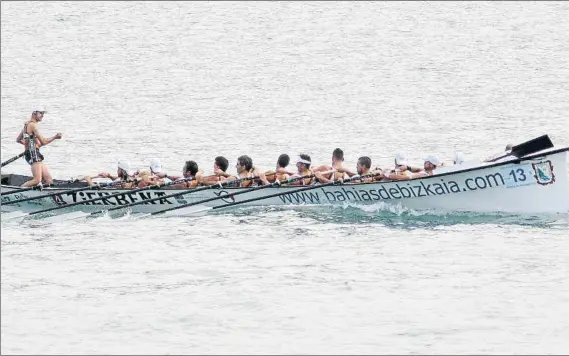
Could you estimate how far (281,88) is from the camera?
5956 cm

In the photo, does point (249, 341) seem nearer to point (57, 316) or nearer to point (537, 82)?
point (57, 316)

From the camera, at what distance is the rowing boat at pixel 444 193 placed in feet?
106

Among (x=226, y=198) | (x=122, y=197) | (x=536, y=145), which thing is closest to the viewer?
(x=536, y=145)

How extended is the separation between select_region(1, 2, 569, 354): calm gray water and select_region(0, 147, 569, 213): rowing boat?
1.44 feet

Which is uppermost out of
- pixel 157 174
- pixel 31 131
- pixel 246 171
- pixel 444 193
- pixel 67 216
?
pixel 31 131

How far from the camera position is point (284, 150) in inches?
1886

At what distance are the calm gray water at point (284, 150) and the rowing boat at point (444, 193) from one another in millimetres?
439

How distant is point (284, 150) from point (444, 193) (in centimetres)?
1531

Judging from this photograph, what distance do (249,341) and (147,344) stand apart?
1.98 metres

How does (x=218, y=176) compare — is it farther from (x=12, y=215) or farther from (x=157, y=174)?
(x=12, y=215)

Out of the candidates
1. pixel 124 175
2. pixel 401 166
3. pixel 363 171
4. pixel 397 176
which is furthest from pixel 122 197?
pixel 401 166

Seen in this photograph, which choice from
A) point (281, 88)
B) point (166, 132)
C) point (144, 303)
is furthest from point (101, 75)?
point (144, 303)

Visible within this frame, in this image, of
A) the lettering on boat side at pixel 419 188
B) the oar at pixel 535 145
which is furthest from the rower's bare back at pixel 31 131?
the oar at pixel 535 145

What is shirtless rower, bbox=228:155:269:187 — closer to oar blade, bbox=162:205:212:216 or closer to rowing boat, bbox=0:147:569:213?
rowing boat, bbox=0:147:569:213
